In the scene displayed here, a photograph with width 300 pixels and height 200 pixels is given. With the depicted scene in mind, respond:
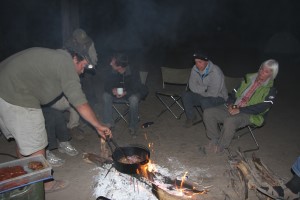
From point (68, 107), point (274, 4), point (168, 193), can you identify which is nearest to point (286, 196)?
point (168, 193)

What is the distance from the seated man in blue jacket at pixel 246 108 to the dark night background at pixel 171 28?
284 centimetres

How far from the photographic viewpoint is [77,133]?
18.2ft

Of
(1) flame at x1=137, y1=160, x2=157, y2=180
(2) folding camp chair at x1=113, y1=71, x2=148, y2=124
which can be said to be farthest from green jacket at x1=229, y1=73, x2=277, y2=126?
(2) folding camp chair at x1=113, y1=71, x2=148, y2=124

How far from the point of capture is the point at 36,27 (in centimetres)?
1146

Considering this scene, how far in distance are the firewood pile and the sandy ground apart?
0.36ft

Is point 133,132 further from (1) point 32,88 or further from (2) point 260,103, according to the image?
(1) point 32,88

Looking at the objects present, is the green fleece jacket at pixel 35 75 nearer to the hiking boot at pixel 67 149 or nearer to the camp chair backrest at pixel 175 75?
the hiking boot at pixel 67 149

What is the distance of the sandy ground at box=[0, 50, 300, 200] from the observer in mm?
4117

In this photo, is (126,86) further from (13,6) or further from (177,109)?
(13,6)

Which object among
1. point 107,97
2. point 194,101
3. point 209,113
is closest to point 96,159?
point 107,97

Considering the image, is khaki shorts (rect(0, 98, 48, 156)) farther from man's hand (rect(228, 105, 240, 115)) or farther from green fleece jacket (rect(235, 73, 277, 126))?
green fleece jacket (rect(235, 73, 277, 126))

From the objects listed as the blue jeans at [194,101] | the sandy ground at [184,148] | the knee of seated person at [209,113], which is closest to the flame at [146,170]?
the sandy ground at [184,148]

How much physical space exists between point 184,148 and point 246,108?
1.27 metres

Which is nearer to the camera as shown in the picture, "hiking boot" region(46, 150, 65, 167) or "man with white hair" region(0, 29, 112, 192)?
"man with white hair" region(0, 29, 112, 192)
